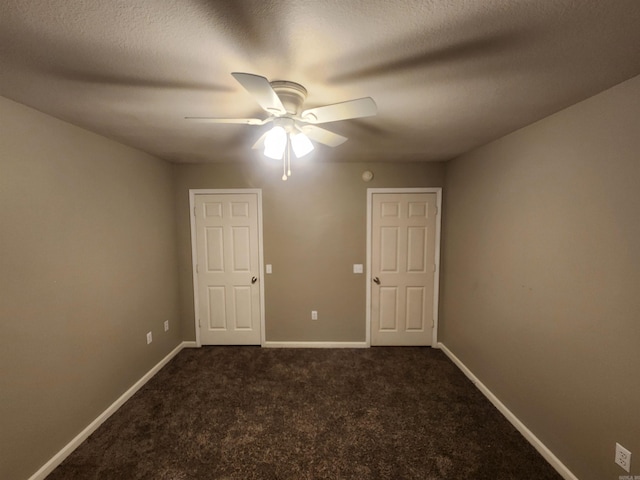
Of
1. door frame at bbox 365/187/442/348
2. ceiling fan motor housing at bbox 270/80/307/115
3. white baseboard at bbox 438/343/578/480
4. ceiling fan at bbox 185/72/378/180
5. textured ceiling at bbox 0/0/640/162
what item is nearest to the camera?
textured ceiling at bbox 0/0/640/162

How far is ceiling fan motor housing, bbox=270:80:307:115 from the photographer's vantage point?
131 centimetres

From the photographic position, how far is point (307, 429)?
2.06 m

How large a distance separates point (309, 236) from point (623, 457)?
2.88m

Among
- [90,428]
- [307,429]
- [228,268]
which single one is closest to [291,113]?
[307,429]

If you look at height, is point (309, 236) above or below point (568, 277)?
above

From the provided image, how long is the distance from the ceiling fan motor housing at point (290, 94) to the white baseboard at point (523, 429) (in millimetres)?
2800

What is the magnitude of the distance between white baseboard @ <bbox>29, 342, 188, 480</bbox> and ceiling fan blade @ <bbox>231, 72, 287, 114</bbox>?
8.69ft

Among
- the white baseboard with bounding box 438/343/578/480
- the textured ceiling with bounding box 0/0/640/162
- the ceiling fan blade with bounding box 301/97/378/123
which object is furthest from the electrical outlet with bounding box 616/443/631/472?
the ceiling fan blade with bounding box 301/97/378/123

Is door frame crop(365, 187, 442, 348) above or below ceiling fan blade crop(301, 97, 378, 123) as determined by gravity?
below

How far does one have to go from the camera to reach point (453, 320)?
3.08m

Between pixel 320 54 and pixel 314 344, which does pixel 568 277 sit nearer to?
pixel 320 54

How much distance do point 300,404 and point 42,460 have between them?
1.77m

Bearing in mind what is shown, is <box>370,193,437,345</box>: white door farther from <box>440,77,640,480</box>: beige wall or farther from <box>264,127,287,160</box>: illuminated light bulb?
<box>264,127,287,160</box>: illuminated light bulb

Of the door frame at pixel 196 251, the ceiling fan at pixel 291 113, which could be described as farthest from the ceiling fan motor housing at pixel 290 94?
the door frame at pixel 196 251
